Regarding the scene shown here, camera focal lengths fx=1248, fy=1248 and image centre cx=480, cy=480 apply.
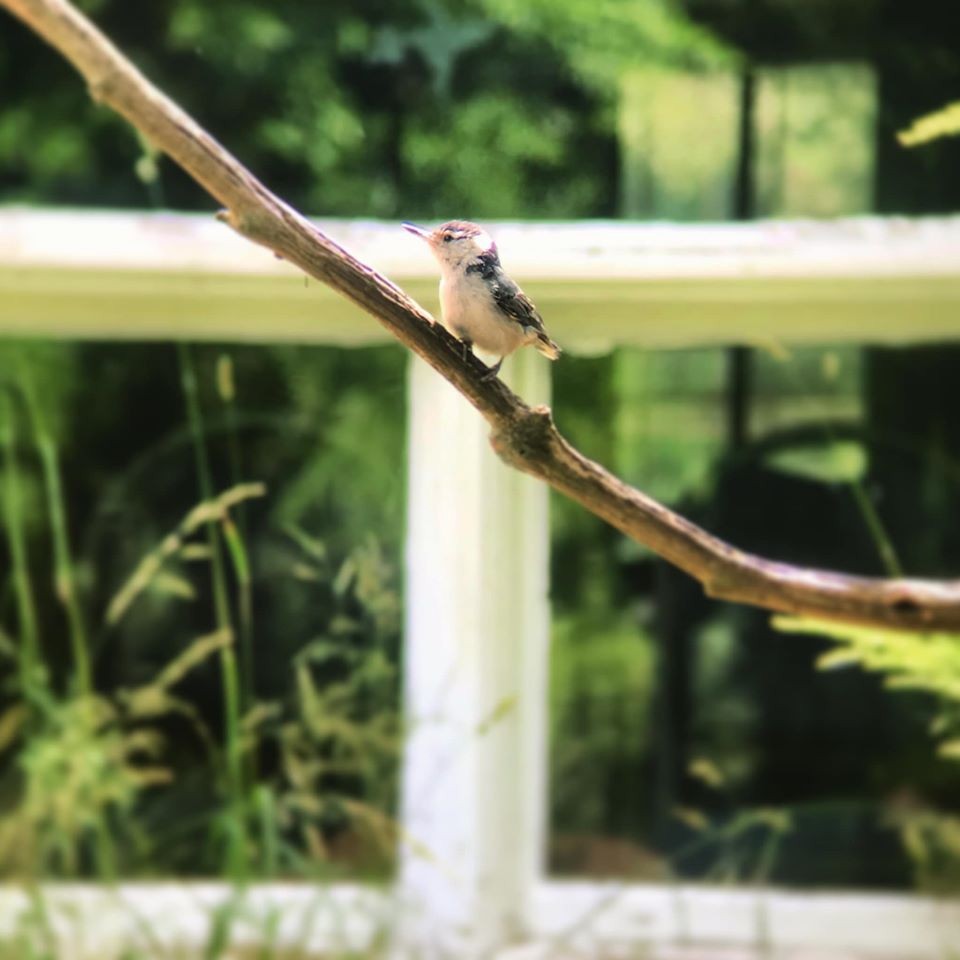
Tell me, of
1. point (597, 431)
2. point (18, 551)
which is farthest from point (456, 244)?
point (18, 551)

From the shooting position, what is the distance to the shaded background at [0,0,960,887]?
1174 mm

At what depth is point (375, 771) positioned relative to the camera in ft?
3.89

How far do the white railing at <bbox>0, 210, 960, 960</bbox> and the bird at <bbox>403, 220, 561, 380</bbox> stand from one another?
41 cm

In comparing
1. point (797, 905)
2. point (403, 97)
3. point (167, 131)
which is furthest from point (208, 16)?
point (797, 905)

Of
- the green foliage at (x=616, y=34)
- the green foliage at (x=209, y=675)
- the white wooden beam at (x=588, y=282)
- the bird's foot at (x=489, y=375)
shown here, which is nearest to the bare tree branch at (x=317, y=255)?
the bird's foot at (x=489, y=375)

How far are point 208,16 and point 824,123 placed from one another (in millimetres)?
610

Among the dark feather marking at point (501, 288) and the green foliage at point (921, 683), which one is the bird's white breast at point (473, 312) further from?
the green foliage at point (921, 683)

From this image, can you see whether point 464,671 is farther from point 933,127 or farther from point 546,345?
point 933,127

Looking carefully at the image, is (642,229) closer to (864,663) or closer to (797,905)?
(864,663)

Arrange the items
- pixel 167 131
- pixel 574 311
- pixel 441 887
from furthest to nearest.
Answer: pixel 441 887
pixel 574 311
pixel 167 131

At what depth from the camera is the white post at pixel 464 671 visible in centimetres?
115

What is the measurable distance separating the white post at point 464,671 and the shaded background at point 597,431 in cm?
3

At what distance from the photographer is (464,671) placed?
3.82 feet

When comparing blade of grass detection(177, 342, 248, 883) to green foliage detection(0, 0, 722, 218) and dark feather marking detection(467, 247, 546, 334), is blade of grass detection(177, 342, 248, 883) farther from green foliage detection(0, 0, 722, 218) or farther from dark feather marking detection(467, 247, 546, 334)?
dark feather marking detection(467, 247, 546, 334)
